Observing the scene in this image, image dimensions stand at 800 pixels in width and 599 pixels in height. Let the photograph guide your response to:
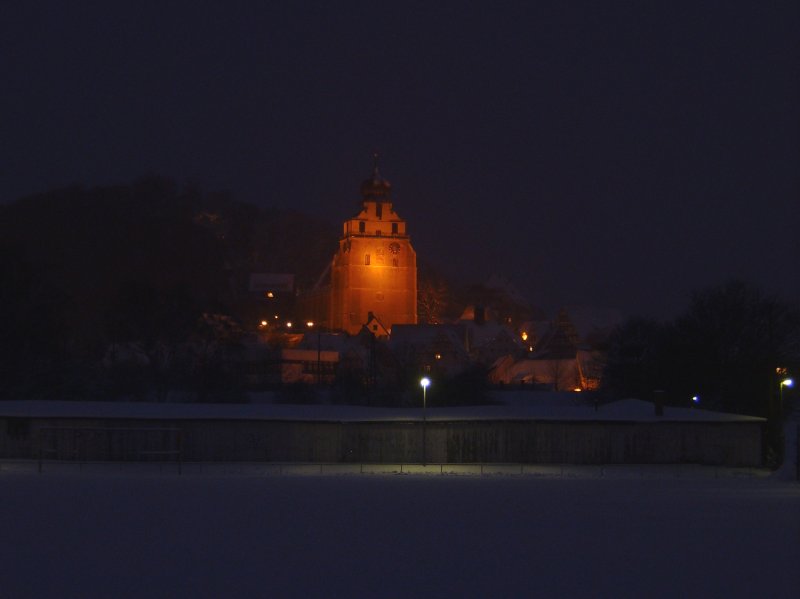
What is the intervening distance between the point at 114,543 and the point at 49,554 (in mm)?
1522

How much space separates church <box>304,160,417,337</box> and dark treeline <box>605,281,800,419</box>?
69315mm

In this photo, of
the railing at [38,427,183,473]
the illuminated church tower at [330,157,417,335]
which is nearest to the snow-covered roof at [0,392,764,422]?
the railing at [38,427,183,473]

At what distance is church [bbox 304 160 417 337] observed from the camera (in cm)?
13825

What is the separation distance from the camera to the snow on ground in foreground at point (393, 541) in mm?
16234

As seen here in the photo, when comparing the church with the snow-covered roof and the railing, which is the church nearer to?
the snow-covered roof

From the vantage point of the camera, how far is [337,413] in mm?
46438

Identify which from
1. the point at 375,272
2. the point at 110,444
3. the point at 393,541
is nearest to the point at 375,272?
the point at 375,272

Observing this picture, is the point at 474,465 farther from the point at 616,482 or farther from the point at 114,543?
the point at 114,543

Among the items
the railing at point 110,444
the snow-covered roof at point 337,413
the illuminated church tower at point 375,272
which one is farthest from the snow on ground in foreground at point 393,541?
the illuminated church tower at point 375,272

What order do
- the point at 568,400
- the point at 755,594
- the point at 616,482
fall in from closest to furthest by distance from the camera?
the point at 755,594, the point at 616,482, the point at 568,400

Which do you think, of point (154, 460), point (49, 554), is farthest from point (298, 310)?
point (49, 554)

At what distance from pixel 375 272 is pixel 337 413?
305 feet

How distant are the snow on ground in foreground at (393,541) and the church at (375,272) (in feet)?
351

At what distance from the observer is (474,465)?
41.6 metres
